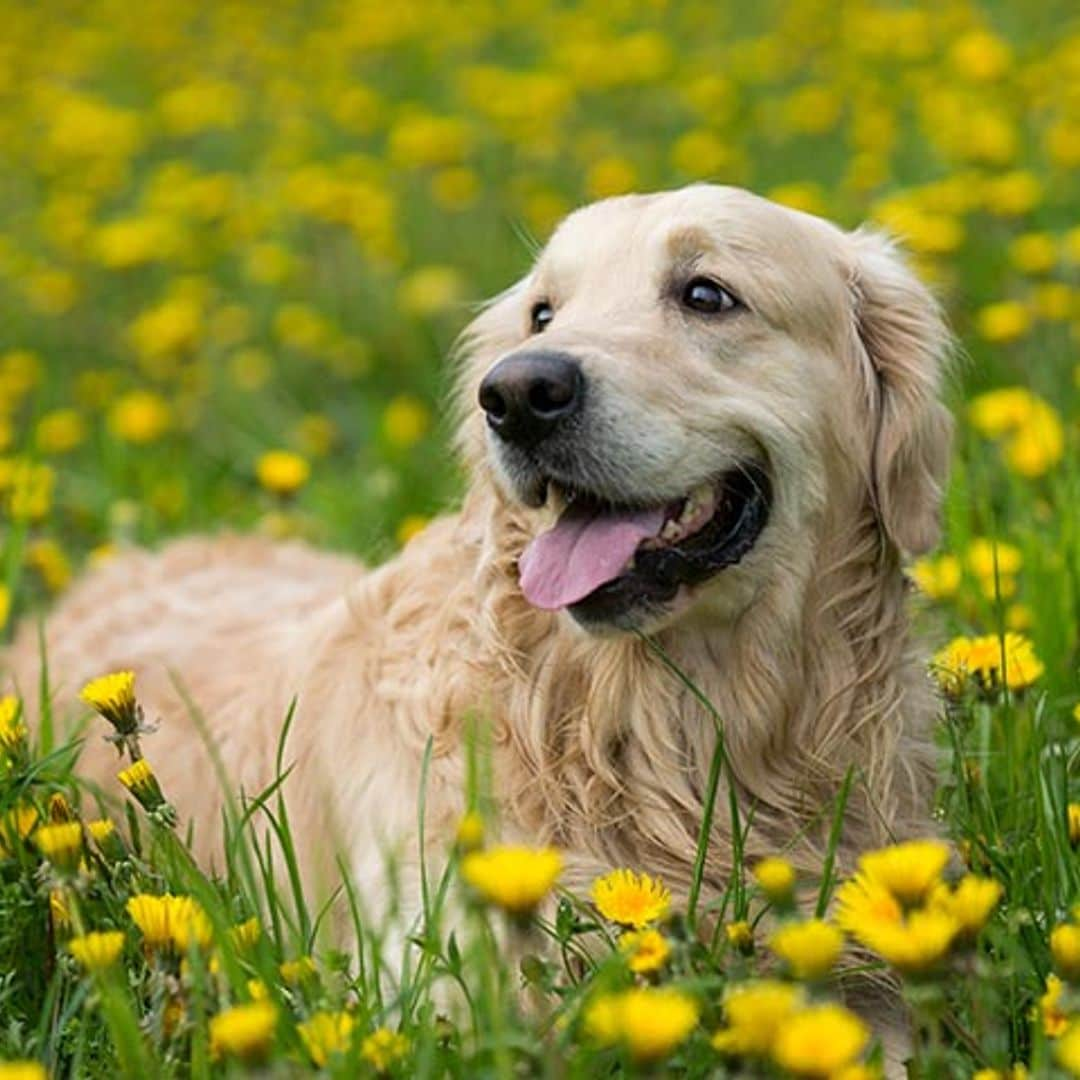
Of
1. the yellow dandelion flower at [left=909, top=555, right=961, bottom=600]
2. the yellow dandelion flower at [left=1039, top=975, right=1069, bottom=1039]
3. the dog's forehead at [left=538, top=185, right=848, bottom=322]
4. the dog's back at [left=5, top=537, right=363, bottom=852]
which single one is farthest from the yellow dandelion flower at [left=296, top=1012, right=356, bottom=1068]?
the yellow dandelion flower at [left=909, top=555, right=961, bottom=600]

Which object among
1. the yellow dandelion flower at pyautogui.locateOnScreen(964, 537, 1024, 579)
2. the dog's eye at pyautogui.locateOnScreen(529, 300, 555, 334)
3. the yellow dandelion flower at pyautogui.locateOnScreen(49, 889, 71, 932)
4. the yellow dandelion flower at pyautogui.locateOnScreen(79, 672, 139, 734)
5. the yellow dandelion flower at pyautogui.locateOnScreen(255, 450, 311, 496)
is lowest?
the yellow dandelion flower at pyautogui.locateOnScreen(49, 889, 71, 932)

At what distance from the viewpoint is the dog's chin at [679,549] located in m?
2.93

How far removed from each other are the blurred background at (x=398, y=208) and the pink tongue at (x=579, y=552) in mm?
1018

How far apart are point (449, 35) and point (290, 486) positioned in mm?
5591

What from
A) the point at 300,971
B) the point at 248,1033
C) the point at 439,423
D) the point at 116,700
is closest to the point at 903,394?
the point at 116,700

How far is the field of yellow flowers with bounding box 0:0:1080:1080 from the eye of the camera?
2068 millimetres

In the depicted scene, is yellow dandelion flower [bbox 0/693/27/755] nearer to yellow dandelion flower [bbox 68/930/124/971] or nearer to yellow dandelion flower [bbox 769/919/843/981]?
yellow dandelion flower [bbox 68/930/124/971]

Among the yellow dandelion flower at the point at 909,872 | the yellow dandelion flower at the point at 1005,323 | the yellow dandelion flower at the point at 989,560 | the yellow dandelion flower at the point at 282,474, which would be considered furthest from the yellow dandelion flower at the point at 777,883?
the yellow dandelion flower at the point at 1005,323

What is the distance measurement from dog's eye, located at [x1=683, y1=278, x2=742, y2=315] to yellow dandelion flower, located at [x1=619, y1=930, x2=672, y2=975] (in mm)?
1244

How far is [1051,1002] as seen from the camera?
2055 mm

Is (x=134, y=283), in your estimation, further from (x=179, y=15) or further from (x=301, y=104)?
(x=179, y=15)

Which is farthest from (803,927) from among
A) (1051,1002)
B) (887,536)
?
(887,536)

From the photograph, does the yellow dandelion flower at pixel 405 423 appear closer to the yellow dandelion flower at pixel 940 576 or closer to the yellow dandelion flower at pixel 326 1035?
the yellow dandelion flower at pixel 940 576

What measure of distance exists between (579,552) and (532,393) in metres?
0.28
